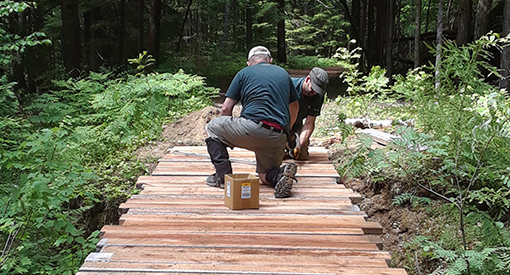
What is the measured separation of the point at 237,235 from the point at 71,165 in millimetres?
2263

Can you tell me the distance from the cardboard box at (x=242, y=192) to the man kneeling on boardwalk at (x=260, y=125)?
42 centimetres

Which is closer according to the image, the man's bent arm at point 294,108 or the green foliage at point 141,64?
the man's bent arm at point 294,108

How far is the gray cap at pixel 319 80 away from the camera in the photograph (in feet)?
16.9

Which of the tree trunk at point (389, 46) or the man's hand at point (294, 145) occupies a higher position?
the tree trunk at point (389, 46)

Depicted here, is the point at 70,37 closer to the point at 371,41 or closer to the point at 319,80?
the point at 319,80

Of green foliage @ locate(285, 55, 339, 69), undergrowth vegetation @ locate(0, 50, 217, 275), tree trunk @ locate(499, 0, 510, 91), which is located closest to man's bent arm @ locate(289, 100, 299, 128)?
undergrowth vegetation @ locate(0, 50, 217, 275)

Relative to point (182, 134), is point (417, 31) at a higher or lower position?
higher

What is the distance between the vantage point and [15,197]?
4078 mm

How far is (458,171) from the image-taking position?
3986 mm

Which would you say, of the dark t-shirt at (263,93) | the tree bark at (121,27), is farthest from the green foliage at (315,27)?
the dark t-shirt at (263,93)

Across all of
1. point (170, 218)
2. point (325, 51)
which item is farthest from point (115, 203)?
point (325, 51)

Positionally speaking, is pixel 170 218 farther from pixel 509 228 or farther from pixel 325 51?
pixel 325 51

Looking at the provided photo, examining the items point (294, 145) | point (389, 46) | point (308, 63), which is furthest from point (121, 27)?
point (294, 145)

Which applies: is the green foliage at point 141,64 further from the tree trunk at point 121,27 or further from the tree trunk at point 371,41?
the tree trunk at point 371,41
